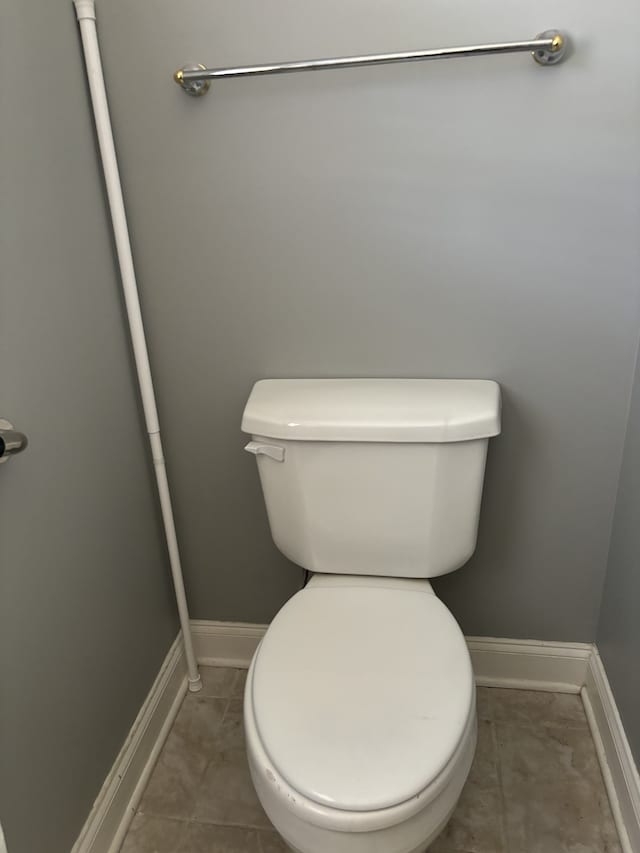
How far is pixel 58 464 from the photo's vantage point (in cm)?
118

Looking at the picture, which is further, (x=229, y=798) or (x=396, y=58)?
(x=229, y=798)

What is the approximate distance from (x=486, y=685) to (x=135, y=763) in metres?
0.85

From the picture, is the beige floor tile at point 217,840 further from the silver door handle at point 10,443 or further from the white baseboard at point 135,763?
the silver door handle at point 10,443

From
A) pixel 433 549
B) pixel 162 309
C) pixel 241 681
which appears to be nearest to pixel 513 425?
pixel 433 549

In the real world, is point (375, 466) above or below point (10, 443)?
below

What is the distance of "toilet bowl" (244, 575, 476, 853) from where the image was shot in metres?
0.95

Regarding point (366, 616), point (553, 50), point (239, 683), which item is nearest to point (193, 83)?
point (553, 50)

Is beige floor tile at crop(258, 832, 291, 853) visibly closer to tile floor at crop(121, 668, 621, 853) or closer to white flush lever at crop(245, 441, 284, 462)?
tile floor at crop(121, 668, 621, 853)

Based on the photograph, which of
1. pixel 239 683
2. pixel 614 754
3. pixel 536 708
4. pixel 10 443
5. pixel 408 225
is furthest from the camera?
pixel 239 683

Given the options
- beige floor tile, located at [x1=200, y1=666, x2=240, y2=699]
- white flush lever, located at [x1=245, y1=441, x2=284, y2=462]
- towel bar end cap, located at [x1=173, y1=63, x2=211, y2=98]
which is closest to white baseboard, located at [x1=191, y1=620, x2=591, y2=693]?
beige floor tile, located at [x1=200, y1=666, x2=240, y2=699]

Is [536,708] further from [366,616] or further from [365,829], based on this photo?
[365,829]

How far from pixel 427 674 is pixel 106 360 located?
2.77 feet

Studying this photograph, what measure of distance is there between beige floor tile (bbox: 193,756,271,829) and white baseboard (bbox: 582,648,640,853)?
27.9 inches

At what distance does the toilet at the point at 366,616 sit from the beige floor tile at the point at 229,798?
0.42 metres
